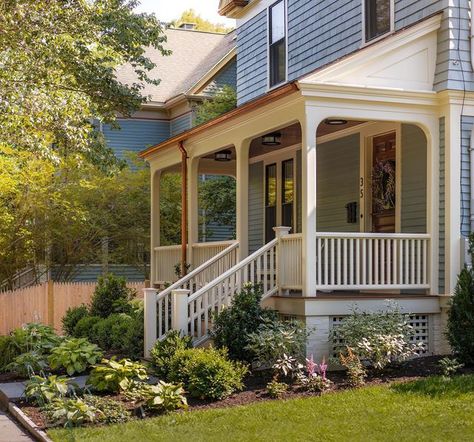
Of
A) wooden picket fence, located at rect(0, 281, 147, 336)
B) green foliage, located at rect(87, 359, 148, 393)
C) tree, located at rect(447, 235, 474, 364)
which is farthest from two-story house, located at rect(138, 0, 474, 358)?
wooden picket fence, located at rect(0, 281, 147, 336)

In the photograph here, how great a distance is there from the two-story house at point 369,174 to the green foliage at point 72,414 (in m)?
2.83

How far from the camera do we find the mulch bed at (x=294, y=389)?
10242 millimetres

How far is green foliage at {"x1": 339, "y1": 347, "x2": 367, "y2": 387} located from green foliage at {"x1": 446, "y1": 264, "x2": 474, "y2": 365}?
1438mm

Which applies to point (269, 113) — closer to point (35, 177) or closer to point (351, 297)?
point (351, 297)

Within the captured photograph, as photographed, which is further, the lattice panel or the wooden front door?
the wooden front door

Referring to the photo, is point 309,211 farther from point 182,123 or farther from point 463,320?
point 182,123

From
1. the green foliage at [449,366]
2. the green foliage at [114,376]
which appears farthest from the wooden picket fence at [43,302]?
the green foliage at [449,366]

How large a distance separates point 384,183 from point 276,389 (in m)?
5.79

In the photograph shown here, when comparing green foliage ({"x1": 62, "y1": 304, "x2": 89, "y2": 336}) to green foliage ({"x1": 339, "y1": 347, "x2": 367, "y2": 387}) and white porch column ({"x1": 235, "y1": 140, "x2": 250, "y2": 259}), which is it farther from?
green foliage ({"x1": 339, "y1": 347, "x2": 367, "y2": 387})

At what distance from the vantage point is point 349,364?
11086 mm

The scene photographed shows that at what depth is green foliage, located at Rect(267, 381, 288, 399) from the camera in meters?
10.4

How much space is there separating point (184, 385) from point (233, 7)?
11.8 meters

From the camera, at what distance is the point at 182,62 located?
32.6 meters

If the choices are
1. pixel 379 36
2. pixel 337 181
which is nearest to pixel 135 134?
pixel 337 181
